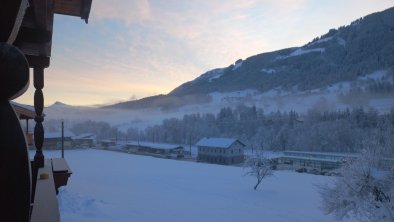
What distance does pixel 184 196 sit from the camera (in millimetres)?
25734

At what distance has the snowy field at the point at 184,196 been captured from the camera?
1838 cm

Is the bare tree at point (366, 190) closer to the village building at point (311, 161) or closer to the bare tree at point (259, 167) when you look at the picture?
the bare tree at point (259, 167)

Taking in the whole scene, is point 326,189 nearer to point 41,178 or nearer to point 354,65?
point 41,178

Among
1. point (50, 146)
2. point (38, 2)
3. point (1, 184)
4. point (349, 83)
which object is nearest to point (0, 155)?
point (1, 184)

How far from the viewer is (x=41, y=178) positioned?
3455mm

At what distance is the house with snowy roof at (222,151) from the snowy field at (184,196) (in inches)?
553

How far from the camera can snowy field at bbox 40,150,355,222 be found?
1838 centimetres

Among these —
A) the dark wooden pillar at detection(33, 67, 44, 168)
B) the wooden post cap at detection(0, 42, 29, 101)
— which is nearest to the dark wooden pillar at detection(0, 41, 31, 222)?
the wooden post cap at detection(0, 42, 29, 101)

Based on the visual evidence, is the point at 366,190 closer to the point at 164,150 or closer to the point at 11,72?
the point at 11,72

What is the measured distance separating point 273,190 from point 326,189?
10657mm

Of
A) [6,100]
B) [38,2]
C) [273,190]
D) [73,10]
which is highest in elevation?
[73,10]

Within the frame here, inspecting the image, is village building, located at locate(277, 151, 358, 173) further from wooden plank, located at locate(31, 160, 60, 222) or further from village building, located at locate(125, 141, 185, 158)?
wooden plank, located at locate(31, 160, 60, 222)

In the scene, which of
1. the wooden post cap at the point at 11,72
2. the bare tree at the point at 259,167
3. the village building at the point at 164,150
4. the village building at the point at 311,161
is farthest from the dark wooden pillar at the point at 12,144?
the village building at the point at 164,150

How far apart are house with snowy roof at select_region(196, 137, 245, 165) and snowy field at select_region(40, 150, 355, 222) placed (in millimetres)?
14052
